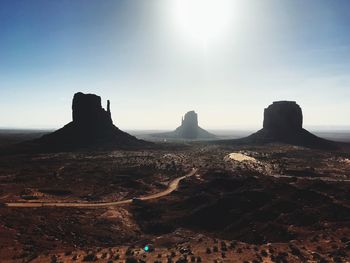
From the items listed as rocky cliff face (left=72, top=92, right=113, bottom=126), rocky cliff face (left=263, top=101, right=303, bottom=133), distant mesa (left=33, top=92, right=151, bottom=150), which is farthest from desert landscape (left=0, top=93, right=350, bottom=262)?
rocky cliff face (left=263, top=101, right=303, bottom=133)

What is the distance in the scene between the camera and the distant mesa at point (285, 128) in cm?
17888

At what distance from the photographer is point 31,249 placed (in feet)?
116

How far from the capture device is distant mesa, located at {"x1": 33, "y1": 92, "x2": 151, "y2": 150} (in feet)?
495

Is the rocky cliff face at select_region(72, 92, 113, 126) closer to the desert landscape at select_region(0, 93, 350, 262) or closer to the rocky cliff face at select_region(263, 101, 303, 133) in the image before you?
the desert landscape at select_region(0, 93, 350, 262)

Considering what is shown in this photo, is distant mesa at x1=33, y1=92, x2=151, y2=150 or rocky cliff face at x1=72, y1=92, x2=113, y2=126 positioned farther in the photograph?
rocky cliff face at x1=72, y1=92, x2=113, y2=126

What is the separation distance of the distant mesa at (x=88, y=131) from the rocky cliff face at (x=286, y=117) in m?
77.7

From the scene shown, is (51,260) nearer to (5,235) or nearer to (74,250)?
(74,250)

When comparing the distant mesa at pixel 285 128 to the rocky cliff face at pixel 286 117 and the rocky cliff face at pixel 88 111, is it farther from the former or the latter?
the rocky cliff face at pixel 88 111

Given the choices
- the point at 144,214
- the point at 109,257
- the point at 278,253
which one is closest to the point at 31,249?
the point at 109,257

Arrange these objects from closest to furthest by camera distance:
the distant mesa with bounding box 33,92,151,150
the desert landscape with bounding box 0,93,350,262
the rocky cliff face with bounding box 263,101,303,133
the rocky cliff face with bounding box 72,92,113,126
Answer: the desert landscape with bounding box 0,93,350,262, the distant mesa with bounding box 33,92,151,150, the rocky cliff face with bounding box 72,92,113,126, the rocky cliff face with bounding box 263,101,303,133

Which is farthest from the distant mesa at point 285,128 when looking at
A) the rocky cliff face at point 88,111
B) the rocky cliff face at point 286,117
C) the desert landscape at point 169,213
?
the rocky cliff face at point 88,111

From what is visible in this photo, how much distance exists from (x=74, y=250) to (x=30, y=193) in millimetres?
33548

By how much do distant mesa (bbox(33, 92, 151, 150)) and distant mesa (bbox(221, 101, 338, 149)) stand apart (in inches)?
2706

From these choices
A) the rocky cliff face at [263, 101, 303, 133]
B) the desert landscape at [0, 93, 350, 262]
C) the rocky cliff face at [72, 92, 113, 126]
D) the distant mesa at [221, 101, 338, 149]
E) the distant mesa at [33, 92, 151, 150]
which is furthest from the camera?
the rocky cliff face at [263, 101, 303, 133]
